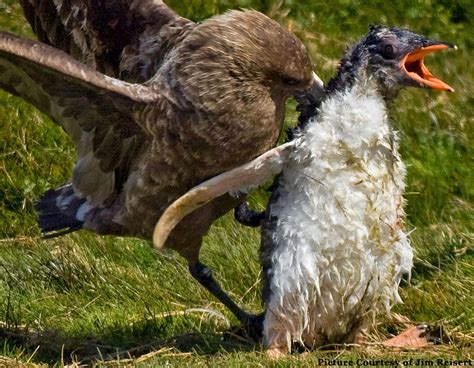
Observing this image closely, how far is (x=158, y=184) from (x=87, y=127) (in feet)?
1.54

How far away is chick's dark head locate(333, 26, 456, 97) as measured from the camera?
5508mm

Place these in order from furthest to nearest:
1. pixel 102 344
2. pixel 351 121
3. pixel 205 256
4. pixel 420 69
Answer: pixel 205 256
pixel 102 344
pixel 420 69
pixel 351 121

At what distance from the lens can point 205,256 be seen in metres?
6.84

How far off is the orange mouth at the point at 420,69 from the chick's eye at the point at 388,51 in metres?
0.05

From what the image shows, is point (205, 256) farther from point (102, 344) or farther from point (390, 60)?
point (390, 60)

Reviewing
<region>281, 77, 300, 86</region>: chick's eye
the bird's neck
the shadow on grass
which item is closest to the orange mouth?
the bird's neck

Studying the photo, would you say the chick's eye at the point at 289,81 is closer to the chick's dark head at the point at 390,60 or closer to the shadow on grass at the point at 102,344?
the chick's dark head at the point at 390,60

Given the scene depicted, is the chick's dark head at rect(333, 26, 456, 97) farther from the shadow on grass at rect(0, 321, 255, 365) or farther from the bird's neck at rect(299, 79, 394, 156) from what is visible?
the shadow on grass at rect(0, 321, 255, 365)

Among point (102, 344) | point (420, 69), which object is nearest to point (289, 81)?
point (420, 69)

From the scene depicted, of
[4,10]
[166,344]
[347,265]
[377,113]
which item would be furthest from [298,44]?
[4,10]

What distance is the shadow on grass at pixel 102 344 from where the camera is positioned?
18.9 feet

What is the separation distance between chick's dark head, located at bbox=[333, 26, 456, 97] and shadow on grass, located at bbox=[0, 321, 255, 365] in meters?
1.18

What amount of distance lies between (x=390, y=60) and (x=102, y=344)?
170 cm

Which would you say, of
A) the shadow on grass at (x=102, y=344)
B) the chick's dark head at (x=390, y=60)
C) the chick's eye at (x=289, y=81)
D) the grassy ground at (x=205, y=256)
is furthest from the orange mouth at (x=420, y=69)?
the shadow on grass at (x=102, y=344)
